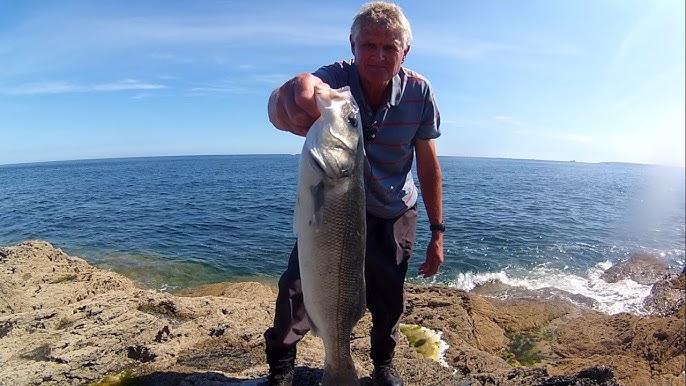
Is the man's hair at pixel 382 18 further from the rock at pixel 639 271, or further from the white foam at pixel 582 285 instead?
the rock at pixel 639 271

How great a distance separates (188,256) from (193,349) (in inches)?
475

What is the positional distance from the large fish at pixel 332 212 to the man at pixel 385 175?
0.40 m

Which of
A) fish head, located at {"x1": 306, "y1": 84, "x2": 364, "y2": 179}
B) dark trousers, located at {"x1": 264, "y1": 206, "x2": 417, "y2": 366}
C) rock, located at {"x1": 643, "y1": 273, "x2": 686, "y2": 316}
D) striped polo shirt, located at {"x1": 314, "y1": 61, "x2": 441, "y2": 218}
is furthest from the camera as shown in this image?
rock, located at {"x1": 643, "y1": 273, "x2": 686, "y2": 316}

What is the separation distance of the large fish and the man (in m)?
0.40

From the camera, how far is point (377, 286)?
4004 millimetres

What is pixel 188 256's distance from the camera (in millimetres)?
16484

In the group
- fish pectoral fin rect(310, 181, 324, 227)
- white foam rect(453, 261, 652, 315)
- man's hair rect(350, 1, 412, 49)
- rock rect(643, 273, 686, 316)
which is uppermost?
man's hair rect(350, 1, 412, 49)

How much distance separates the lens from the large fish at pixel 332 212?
262 centimetres

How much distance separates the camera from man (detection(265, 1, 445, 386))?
10.6 ft

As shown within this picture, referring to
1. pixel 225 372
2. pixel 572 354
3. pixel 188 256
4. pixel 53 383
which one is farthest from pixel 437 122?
pixel 188 256

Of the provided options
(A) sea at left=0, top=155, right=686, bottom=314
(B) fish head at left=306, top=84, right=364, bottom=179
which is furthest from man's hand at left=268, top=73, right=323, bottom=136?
(A) sea at left=0, top=155, right=686, bottom=314

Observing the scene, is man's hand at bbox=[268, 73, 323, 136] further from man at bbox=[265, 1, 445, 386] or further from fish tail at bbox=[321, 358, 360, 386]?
fish tail at bbox=[321, 358, 360, 386]

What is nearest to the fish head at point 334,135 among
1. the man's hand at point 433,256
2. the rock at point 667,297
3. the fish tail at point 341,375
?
the fish tail at point 341,375

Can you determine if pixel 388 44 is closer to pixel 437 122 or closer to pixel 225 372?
pixel 437 122
